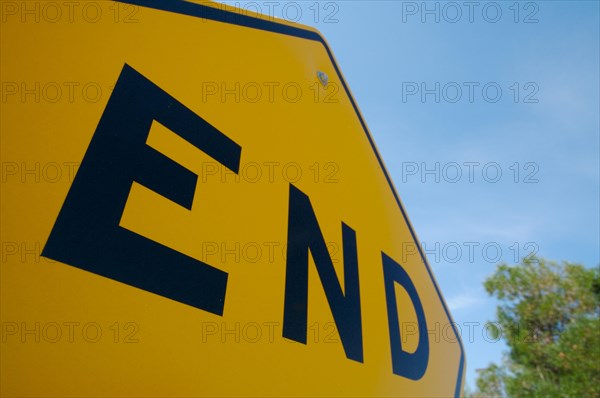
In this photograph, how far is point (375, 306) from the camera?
2.83ft

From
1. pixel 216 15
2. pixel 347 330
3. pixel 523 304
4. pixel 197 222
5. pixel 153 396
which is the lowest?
A: pixel 153 396

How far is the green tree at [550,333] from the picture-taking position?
9.78 m

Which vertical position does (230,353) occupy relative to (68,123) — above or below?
below

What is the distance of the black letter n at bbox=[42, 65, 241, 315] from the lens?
52 centimetres

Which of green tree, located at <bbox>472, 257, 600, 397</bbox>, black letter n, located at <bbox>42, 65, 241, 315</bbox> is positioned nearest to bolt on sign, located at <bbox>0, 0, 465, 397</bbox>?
black letter n, located at <bbox>42, 65, 241, 315</bbox>

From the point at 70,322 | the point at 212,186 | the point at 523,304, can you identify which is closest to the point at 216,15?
the point at 212,186

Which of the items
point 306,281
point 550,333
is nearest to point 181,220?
point 306,281

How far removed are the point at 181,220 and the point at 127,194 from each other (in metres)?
0.08

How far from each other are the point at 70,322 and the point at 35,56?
0.32 m

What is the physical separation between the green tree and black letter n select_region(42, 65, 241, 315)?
10.3 meters

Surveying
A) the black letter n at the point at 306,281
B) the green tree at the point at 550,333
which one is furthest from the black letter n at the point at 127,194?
the green tree at the point at 550,333

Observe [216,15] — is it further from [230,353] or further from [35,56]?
[230,353]

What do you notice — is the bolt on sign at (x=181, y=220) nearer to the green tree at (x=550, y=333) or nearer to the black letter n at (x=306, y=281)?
the black letter n at (x=306, y=281)

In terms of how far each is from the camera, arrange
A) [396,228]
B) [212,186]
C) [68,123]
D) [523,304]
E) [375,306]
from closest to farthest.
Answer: [68,123]
[212,186]
[375,306]
[396,228]
[523,304]
